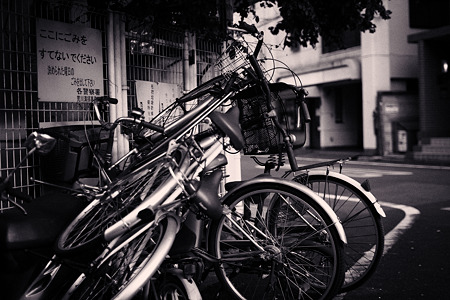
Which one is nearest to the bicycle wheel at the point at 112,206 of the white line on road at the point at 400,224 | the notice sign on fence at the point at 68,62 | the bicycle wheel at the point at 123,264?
the bicycle wheel at the point at 123,264

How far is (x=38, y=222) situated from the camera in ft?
8.15

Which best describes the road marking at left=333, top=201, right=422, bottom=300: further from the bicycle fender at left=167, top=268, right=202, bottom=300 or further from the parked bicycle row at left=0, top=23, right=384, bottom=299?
the bicycle fender at left=167, top=268, right=202, bottom=300

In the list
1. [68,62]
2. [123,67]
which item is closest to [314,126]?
[123,67]

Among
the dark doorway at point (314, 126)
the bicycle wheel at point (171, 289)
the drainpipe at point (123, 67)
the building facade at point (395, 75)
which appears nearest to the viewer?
the bicycle wheel at point (171, 289)

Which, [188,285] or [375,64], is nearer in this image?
[188,285]

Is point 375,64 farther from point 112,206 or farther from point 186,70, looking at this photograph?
point 112,206

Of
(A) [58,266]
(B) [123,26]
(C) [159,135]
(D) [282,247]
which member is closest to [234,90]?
(C) [159,135]

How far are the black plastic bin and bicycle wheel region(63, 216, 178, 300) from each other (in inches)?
47.9

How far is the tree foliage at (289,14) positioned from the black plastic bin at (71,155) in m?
1.61

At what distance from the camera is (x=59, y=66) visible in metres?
4.16

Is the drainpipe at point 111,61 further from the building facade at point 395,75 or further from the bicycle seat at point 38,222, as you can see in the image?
the building facade at point 395,75

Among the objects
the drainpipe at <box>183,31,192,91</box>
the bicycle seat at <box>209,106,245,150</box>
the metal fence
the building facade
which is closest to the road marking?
the bicycle seat at <box>209,106,245,150</box>

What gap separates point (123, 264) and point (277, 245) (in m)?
1.06

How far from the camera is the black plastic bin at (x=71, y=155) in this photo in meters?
3.47
